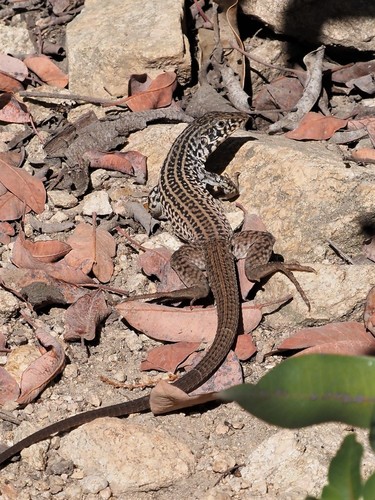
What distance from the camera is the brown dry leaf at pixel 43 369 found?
14.6ft

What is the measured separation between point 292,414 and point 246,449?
264cm

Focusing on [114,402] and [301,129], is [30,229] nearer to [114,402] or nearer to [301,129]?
[114,402]

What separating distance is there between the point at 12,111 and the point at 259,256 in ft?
9.29

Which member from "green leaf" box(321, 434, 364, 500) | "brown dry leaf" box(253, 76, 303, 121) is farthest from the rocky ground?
"green leaf" box(321, 434, 364, 500)

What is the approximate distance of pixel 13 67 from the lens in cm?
715

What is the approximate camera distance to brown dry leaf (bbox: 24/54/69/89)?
7.19 meters

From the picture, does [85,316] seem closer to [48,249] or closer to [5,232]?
[48,249]

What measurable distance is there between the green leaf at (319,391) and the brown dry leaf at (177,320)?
327 centimetres

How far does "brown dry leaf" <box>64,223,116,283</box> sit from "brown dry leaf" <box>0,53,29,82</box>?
2.07m

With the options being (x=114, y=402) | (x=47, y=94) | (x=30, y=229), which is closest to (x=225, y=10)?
(x=47, y=94)

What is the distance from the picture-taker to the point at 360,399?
5.40ft

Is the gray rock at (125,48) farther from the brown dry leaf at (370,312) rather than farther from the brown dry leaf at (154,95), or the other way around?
the brown dry leaf at (370,312)

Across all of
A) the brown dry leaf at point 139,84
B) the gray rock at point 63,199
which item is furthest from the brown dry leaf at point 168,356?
the brown dry leaf at point 139,84

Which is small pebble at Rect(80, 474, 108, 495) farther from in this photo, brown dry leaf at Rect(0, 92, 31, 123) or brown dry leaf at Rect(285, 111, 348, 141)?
brown dry leaf at Rect(0, 92, 31, 123)
